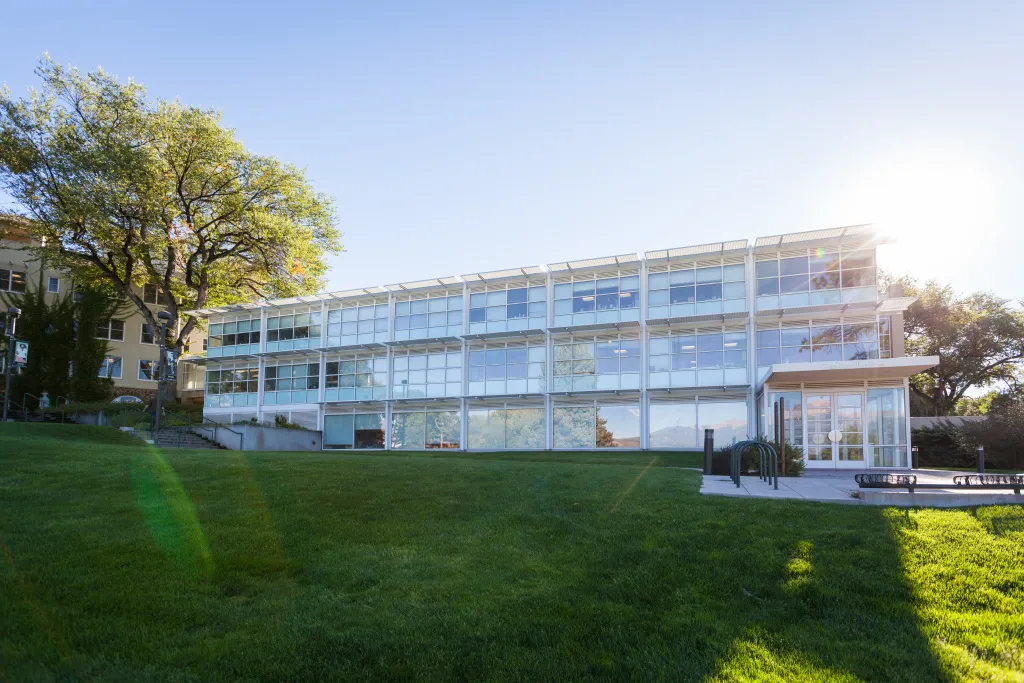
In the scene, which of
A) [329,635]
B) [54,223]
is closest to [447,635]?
[329,635]

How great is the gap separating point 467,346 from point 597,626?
1208 inches

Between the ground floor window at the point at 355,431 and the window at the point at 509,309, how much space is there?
7729mm

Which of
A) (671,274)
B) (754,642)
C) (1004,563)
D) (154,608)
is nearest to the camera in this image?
(754,642)

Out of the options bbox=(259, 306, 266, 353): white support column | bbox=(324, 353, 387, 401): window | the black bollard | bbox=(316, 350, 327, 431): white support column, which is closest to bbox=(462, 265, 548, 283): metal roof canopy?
bbox=(324, 353, 387, 401): window

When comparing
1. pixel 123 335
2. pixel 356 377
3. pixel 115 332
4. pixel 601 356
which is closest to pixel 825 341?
pixel 601 356

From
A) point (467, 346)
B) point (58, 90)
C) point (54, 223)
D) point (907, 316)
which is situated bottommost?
point (467, 346)

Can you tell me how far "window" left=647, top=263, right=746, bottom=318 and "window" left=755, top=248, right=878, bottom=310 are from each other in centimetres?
99

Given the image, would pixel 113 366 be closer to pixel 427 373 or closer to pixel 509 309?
pixel 427 373

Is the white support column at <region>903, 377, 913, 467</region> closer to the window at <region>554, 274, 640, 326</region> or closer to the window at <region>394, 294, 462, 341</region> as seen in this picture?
the window at <region>554, 274, 640, 326</region>

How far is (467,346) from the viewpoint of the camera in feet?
118

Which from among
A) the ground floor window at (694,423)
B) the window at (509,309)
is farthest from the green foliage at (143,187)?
the ground floor window at (694,423)

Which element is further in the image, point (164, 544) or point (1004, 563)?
point (164, 544)

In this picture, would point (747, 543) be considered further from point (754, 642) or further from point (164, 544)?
point (164, 544)

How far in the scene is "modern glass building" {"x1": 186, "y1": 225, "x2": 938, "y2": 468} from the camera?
25.2 meters
